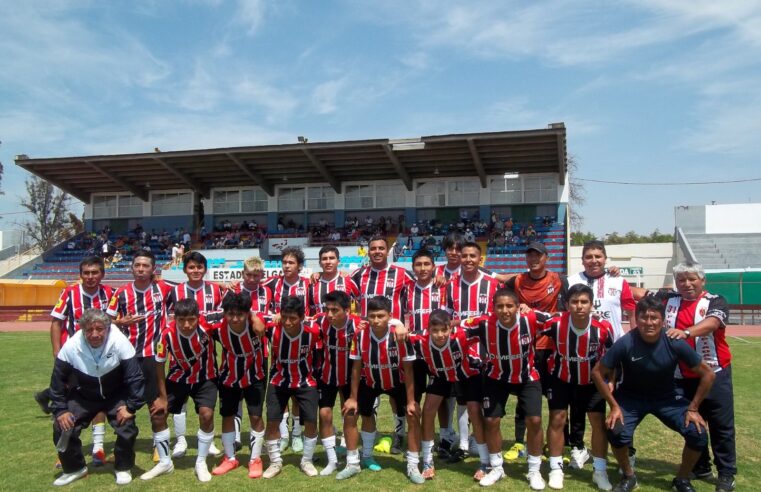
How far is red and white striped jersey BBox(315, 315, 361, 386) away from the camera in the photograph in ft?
19.1

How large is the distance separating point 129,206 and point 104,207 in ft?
→ 5.61

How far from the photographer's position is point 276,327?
228 inches

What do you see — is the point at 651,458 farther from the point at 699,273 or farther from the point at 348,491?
the point at 348,491

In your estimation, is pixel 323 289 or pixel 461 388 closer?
pixel 461 388

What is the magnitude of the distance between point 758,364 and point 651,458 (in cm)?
815

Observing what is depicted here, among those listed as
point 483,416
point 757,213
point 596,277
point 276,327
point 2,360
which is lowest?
point 2,360

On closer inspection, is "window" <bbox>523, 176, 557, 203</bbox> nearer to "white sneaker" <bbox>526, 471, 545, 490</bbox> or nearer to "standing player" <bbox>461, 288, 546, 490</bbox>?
"standing player" <bbox>461, 288, 546, 490</bbox>

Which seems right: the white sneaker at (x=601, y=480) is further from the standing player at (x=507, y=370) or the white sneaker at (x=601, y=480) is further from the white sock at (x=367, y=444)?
the white sock at (x=367, y=444)

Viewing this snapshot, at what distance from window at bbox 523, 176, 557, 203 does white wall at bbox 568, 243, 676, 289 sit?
3240 millimetres

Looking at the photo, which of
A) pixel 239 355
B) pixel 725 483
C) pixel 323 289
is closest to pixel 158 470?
pixel 239 355

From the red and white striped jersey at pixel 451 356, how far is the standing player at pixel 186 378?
6.69 ft

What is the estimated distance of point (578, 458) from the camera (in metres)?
5.65

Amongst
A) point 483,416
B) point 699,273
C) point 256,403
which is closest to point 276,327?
point 256,403

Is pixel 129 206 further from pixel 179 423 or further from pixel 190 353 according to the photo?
pixel 190 353
